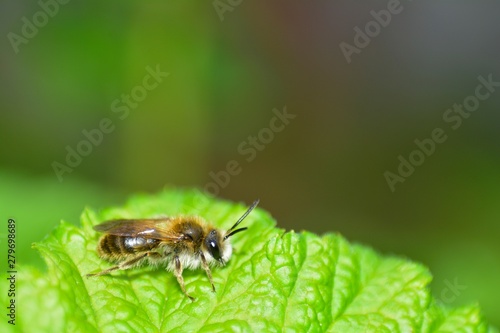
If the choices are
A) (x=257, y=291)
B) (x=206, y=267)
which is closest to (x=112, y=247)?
(x=206, y=267)

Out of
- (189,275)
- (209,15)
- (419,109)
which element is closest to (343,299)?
(189,275)

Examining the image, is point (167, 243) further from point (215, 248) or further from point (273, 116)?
point (273, 116)

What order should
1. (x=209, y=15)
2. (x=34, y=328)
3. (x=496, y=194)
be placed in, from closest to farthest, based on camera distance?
(x=34, y=328), (x=209, y=15), (x=496, y=194)

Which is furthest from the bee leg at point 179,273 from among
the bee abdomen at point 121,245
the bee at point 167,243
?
the bee abdomen at point 121,245

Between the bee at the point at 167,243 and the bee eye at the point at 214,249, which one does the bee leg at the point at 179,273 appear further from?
the bee eye at the point at 214,249

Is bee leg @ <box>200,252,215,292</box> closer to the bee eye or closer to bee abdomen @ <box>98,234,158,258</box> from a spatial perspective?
the bee eye

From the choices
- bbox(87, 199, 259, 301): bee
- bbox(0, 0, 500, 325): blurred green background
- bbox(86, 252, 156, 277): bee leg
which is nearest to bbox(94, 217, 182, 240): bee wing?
bbox(87, 199, 259, 301): bee

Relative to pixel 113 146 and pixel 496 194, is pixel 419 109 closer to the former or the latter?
pixel 496 194
